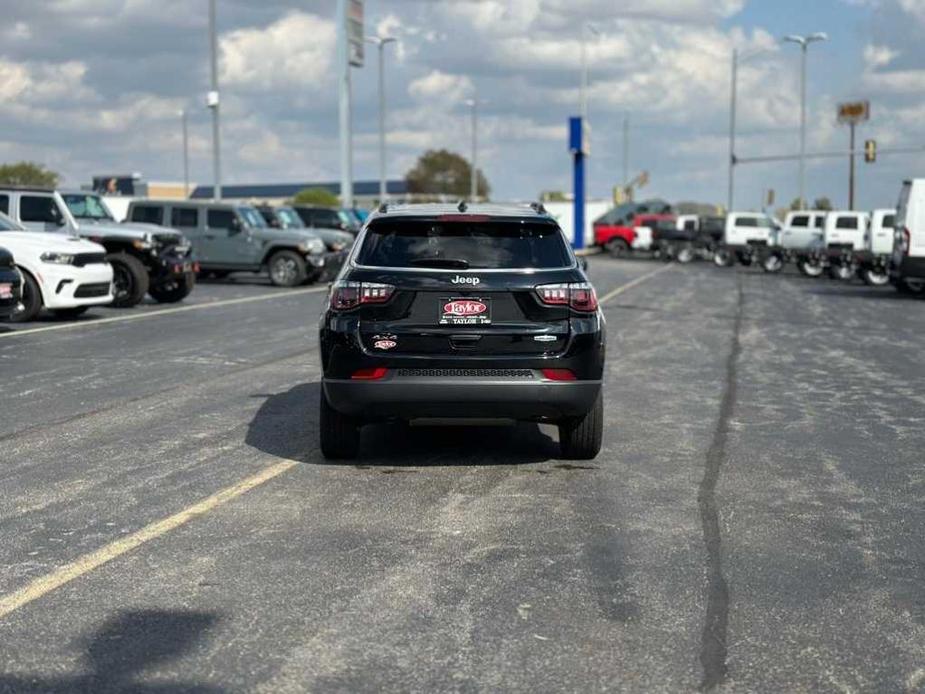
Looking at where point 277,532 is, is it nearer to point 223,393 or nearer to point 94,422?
point 94,422

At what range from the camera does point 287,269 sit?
29094mm

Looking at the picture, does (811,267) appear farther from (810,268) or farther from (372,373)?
(372,373)

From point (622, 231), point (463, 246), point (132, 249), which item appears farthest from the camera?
point (622, 231)

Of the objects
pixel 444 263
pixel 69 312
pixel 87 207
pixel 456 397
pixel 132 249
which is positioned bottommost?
pixel 69 312

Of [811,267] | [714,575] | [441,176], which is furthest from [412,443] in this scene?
[441,176]

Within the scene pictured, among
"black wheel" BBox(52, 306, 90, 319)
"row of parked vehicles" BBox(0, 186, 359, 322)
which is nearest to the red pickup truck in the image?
"row of parked vehicles" BBox(0, 186, 359, 322)

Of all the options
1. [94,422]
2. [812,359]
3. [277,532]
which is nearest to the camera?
[277,532]

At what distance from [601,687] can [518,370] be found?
3400 mm

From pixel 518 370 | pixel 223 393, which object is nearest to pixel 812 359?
pixel 223 393

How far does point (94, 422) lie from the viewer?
9641 mm

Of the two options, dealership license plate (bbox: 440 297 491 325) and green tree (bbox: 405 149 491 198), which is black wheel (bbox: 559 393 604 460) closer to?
dealership license plate (bbox: 440 297 491 325)

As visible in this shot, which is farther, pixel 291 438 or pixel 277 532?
pixel 291 438

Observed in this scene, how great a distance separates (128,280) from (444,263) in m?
15.3

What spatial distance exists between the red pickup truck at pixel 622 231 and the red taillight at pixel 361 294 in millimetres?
53929
